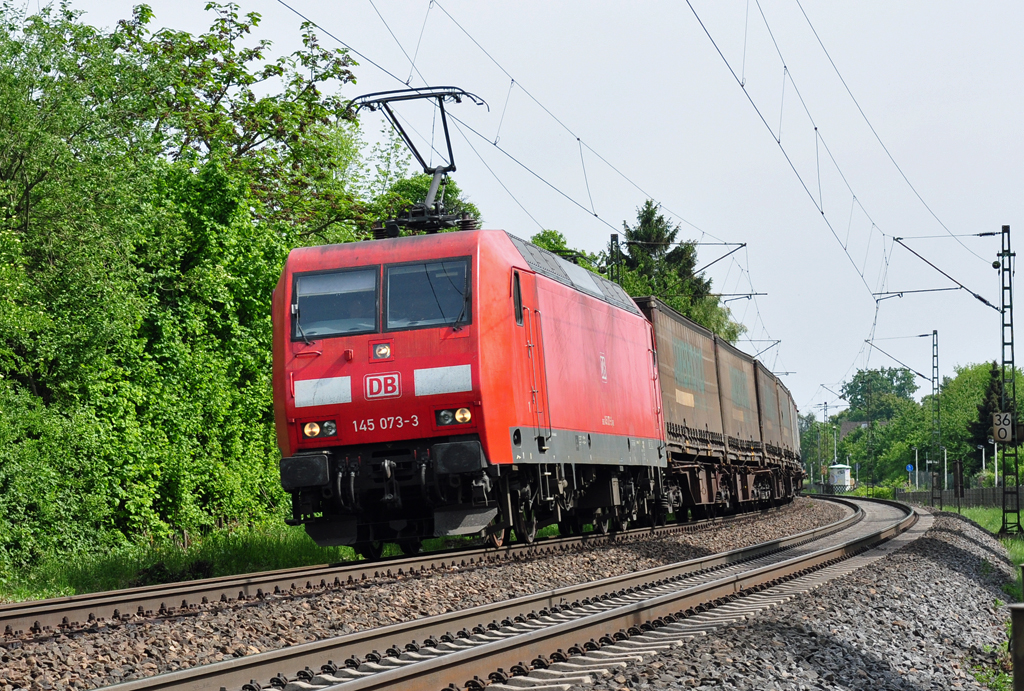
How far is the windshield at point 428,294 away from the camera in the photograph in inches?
473

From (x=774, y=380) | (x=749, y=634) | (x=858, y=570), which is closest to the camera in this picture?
(x=749, y=634)

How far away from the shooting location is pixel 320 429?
11.9m

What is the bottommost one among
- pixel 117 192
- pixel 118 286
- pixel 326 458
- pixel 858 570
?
pixel 858 570

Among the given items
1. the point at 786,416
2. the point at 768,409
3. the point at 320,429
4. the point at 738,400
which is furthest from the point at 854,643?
the point at 786,416

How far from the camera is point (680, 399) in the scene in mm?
21594

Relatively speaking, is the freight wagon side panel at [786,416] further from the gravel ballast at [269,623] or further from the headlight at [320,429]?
the headlight at [320,429]

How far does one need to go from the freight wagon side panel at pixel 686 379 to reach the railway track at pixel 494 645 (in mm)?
9391

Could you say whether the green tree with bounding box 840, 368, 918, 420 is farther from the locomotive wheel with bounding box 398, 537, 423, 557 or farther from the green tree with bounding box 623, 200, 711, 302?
the locomotive wheel with bounding box 398, 537, 423, 557

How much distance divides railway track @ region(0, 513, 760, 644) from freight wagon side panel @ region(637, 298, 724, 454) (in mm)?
7554

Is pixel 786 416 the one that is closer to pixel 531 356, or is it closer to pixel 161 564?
pixel 531 356

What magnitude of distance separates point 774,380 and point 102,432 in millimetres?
26923

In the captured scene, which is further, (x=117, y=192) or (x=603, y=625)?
(x=117, y=192)

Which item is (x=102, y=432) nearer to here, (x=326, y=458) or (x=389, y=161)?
(x=326, y=458)

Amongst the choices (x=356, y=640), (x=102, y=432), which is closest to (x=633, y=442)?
(x=102, y=432)
